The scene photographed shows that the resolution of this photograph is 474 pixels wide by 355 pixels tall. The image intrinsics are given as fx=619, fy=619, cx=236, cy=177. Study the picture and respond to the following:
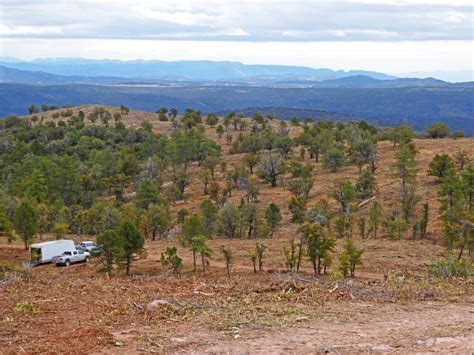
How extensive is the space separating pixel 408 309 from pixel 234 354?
3743 mm

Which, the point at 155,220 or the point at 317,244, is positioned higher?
the point at 317,244

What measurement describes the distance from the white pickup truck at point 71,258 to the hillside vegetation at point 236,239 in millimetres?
908

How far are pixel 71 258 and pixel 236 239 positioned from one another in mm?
11414

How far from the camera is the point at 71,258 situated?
37031 mm

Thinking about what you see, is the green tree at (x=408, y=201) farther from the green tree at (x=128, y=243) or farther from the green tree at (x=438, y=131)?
the green tree at (x=438, y=131)

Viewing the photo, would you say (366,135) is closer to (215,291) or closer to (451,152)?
(451,152)

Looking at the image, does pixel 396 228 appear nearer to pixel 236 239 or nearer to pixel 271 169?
pixel 236 239

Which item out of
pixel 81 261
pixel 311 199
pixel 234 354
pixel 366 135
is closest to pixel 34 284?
pixel 234 354

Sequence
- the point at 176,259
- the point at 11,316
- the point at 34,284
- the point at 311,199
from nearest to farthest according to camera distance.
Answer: the point at 11,316
the point at 34,284
the point at 176,259
the point at 311,199

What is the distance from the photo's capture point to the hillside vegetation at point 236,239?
31.1 feet

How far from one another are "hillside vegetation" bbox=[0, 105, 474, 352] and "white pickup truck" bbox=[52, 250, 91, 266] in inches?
35.8

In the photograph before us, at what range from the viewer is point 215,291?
11.6 m

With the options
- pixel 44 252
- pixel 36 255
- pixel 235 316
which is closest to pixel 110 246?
pixel 44 252

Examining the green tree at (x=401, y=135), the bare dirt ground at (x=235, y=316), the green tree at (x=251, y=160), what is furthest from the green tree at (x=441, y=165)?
the bare dirt ground at (x=235, y=316)
